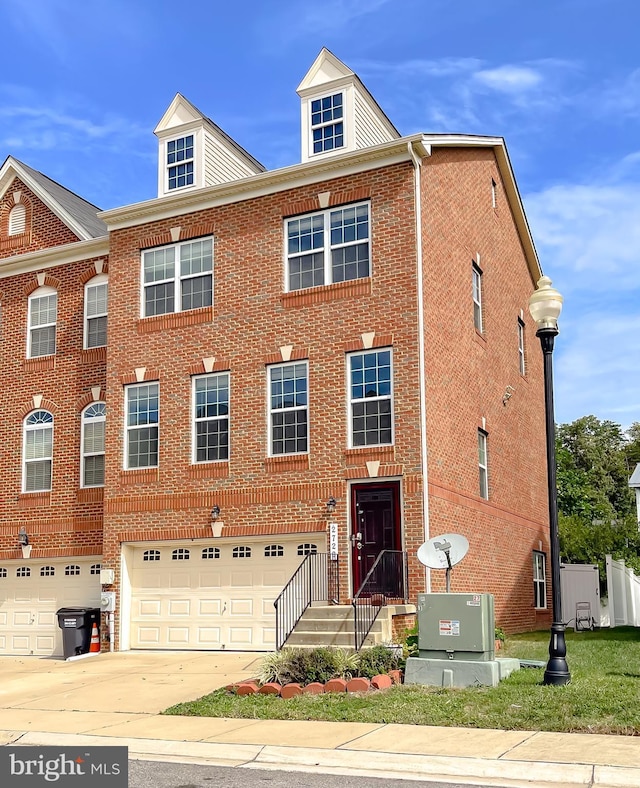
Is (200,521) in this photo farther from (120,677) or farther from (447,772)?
(447,772)

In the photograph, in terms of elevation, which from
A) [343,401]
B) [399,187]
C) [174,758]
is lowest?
[174,758]

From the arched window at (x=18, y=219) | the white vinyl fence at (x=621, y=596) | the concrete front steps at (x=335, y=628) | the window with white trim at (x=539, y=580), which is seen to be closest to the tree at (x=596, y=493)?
the white vinyl fence at (x=621, y=596)

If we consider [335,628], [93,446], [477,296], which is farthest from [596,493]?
[335,628]

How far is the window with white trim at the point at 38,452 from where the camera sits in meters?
22.8

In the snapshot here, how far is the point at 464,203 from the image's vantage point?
21.7 meters

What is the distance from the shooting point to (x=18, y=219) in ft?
81.4

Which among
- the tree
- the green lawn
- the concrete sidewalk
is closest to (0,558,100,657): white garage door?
the concrete sidewalk

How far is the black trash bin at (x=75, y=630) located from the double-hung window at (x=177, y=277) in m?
6.70

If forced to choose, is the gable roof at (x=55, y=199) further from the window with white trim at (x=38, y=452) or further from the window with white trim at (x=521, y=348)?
the window with white trim at (x=521, y=348)

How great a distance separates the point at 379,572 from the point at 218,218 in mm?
8550

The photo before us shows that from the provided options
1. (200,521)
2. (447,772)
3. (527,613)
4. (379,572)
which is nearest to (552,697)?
(447,772)

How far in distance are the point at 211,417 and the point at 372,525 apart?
14.4ft

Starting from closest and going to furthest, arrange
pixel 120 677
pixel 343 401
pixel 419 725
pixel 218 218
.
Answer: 1. pixel 419 725
2. pixel 120 677
3. pixel 343 401
4. pixel 218 218

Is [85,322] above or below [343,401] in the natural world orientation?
above
